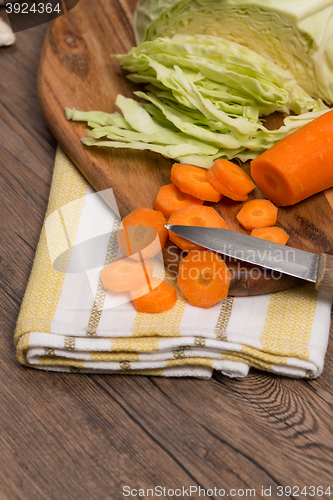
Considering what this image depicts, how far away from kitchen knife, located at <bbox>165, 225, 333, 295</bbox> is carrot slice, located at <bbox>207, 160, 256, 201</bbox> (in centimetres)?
24

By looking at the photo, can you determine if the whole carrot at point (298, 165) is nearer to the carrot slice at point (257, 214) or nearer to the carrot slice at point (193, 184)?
the carrot slice at point (257, 214)

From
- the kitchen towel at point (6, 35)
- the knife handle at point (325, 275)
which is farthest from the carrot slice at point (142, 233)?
the kitchen towel at point (6, 35)

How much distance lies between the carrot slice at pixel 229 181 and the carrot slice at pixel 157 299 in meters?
0.49

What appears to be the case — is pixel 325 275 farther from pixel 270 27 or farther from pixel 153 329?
pixel 270 27

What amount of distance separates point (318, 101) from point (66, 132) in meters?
1.25

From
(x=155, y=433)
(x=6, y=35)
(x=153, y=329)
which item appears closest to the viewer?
(x=155, y=433)

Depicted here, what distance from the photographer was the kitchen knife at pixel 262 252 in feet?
5.32

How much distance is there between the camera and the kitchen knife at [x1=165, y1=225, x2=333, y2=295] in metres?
1.62

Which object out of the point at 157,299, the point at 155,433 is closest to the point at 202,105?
the point at 157,299

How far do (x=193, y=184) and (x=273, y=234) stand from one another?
381 mm

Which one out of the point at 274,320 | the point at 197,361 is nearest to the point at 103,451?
the point at 197,361

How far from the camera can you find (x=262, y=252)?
66.1 inches

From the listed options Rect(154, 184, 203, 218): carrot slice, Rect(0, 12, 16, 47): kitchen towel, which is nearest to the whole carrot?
Rect(154, 184, 203, 218): carrot slice

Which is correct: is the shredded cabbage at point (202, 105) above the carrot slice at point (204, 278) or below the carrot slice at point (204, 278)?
above
